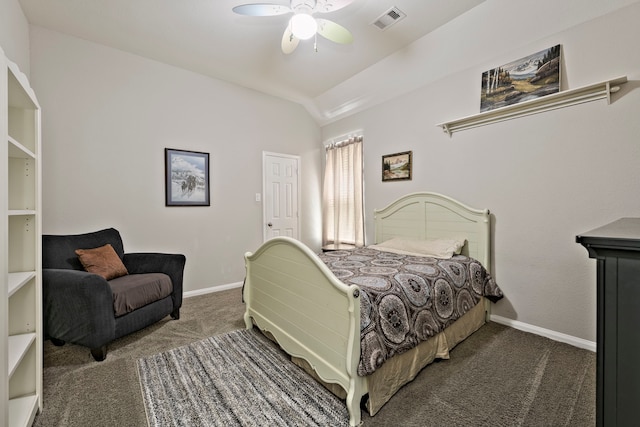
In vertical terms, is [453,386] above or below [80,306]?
below

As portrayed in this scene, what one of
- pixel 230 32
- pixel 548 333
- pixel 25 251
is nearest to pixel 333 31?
pixel 230 32

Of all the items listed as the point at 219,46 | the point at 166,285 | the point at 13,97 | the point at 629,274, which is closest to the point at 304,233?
the point at 166,285

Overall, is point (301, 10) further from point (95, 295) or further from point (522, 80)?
point (95, 295)

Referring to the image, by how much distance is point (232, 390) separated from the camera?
173 centimetres

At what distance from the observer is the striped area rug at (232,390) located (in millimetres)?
1502

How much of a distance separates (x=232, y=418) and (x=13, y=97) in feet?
6.77

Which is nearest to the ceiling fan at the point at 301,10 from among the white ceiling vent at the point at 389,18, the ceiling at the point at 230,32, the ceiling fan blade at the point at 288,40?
the ceiling fan blade at the point at 288,40

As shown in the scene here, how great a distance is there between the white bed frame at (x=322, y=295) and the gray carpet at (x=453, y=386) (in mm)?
364

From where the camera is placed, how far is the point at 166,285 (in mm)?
2607

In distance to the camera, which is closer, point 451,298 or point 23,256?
point 23,256

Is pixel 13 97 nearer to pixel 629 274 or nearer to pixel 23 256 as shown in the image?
pixel 23 256

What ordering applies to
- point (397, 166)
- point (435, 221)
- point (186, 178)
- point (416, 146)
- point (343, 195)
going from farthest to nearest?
point (343, 195), point (397, 166), point (186, 178), point (416, 146), point (435, 221)

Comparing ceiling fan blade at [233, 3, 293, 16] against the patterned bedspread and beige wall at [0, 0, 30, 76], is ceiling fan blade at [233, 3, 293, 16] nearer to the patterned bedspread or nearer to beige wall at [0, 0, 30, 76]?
beige wall at [0, 0, 30, 76]

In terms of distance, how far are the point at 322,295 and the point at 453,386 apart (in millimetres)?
1045
